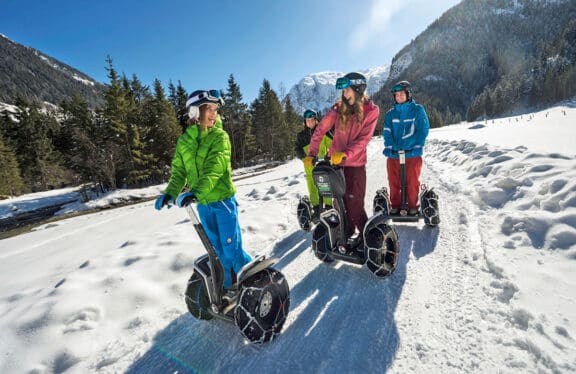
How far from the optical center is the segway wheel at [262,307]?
2604 millimetres

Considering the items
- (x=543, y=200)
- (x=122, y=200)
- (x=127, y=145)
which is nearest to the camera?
(x=543, y=200)

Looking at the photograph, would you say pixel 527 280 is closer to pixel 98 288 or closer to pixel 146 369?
pixel 146 369

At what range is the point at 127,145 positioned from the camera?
29250 millimetres

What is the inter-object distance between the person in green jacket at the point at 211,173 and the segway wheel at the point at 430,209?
3303 mm

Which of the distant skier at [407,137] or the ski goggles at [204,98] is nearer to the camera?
the ski goggles at [204,98]

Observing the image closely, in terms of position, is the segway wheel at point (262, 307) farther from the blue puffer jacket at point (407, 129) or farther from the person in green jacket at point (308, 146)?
the blue puffer jacket at point (407, 129)

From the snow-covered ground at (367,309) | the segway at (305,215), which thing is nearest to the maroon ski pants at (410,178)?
the snow-covered ground at (367,309)

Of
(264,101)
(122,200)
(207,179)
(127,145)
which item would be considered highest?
(264,101)

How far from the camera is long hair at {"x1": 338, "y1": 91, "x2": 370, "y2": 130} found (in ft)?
12.4

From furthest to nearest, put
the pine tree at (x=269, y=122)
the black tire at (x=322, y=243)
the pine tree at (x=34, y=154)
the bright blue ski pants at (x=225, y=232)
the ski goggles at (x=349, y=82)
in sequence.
A: the pine tree at (x=269, y=122) → the pine tree at (x=34, y=154) → the black tire at (x=322, y=243) → the ski goggles at (x=349, y=82) → the bright blue ski pants at (x=225, y=232)

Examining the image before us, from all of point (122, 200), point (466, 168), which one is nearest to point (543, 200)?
point (466, 168)

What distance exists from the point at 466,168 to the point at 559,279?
21.5 feet

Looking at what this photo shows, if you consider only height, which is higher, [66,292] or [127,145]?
[127,145]

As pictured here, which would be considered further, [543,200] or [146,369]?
[543,200]
